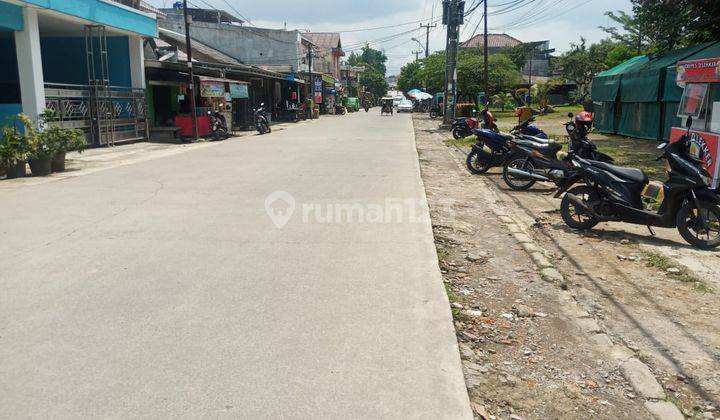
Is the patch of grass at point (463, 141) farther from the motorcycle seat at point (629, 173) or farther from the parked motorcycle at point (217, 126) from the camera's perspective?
the motorcycle seat at point (629, 173)

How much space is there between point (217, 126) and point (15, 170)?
1172 centimetres

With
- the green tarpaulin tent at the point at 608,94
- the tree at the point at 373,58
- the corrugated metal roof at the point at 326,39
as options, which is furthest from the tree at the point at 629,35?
the tree at the point at 373,58

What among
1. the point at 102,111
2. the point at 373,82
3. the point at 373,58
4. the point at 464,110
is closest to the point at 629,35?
the point at 464,110

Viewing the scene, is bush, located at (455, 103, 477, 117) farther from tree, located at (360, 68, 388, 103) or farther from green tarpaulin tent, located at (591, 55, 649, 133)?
tree, located at (360, 68, 388, 103)

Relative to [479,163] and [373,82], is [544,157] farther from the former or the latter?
[373,82]

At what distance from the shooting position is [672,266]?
6223mm

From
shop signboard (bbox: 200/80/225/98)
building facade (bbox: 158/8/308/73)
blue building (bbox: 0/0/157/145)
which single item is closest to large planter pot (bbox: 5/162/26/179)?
blue building (bbox: 0/0/157/145)

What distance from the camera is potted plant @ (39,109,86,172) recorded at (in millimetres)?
12984

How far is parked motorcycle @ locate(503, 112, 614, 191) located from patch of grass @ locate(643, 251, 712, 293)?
3.11 meters

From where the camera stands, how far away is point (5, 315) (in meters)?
4.41

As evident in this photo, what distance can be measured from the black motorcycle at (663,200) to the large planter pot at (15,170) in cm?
1124

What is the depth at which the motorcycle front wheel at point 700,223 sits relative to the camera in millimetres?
6820

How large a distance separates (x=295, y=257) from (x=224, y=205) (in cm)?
314

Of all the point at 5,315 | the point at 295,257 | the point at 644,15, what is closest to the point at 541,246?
the point at 295,257
